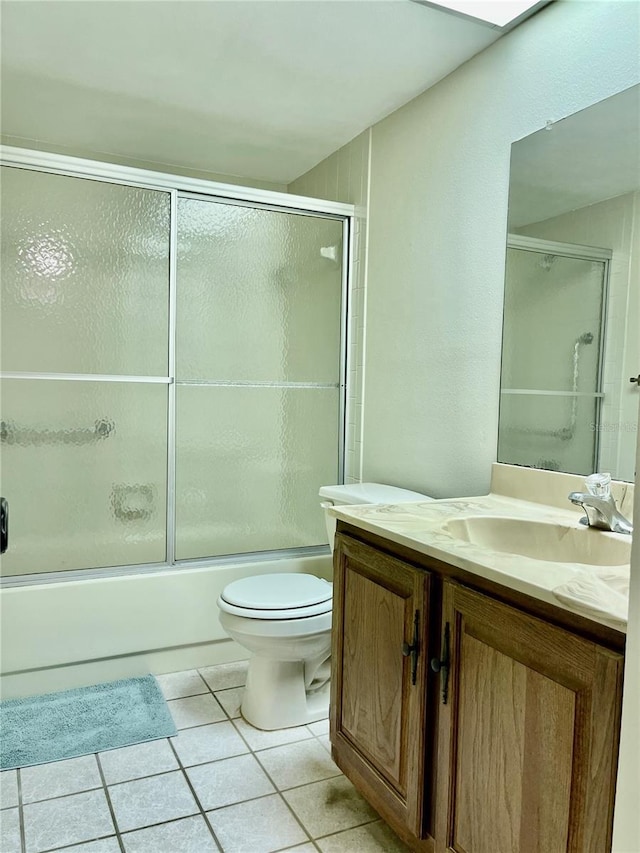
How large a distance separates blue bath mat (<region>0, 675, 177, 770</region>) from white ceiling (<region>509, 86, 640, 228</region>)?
1.98 metres

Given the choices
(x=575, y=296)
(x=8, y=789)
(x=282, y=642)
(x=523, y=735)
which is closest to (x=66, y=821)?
(x=8, y=789)

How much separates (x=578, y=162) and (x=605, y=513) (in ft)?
3.07

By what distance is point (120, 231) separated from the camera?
2432 millimetres

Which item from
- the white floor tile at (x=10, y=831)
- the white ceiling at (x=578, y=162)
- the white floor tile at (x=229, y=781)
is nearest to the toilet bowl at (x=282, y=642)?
the white floor tile at (x=229, y=781)

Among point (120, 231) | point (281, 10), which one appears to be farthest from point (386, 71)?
point (120, 231)

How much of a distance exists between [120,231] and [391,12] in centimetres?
124

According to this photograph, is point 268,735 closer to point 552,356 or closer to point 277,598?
point 277,598

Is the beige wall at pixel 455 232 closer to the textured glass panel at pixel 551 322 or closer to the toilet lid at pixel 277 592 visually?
the textured glass panel at pixel 551 322

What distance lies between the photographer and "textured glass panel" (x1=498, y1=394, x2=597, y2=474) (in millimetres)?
1651

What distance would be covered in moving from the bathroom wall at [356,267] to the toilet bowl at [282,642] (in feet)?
2.53

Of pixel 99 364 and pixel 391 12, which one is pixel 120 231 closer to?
pixel 99 364

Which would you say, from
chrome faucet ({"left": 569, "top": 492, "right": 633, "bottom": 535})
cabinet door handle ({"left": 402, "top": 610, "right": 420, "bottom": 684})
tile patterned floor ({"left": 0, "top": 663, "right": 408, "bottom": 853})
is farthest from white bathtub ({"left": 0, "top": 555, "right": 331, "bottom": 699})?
chrome faucet ({"left": 569, "top": 492, "right": 633, "bottom": 535})

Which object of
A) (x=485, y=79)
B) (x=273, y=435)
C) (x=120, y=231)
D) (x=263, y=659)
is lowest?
(x=263, y=659)

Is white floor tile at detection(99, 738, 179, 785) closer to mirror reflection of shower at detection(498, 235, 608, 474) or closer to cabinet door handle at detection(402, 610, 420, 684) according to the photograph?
cabinet door handle at detection(402, 610, 420, 684)
